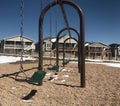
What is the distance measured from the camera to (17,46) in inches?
2633

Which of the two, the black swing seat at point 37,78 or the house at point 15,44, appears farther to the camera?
the house at point 15,44

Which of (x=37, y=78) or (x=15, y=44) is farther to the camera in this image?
(x=15, y=44)

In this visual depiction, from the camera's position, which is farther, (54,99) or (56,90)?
(56,90)

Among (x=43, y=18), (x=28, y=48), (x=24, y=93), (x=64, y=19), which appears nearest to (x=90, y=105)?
(x=24, y=93)

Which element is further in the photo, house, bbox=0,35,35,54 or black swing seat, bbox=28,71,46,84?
house, bbox=0,35,35,54

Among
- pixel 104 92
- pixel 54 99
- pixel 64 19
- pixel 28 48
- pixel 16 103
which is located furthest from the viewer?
pixel 28 48

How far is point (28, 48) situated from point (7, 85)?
59819 mm

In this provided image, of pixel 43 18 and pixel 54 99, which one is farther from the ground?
pixel 43 18

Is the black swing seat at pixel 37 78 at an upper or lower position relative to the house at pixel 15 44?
lower

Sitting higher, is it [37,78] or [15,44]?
[15,44]

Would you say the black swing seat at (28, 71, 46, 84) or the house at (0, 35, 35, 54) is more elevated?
the house at (0, 35, 35, 54)

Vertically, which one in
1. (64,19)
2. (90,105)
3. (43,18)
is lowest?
(90,105)

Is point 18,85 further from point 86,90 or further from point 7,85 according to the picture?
point 86,90

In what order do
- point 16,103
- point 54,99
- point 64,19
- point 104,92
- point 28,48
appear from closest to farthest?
1. point 16,103
2. point 54,99
3. point 104,92
4. point 64,19
5. point 28,48
